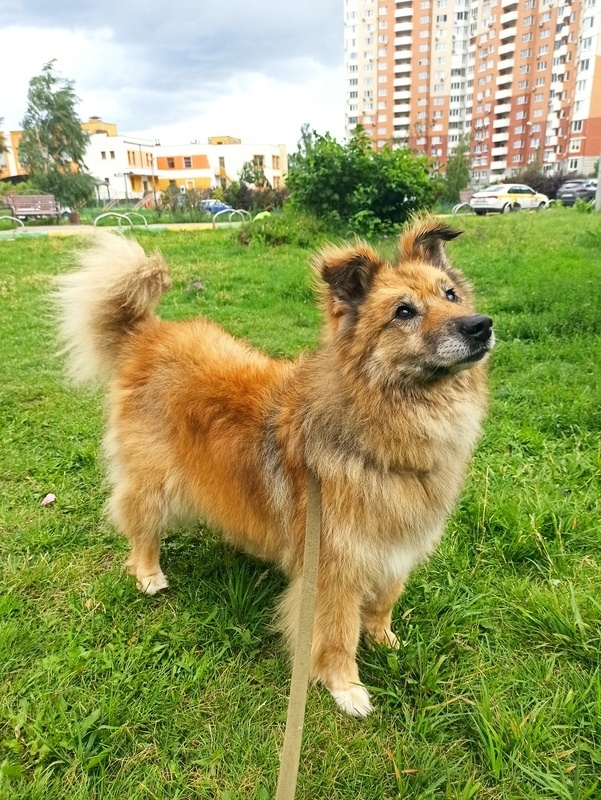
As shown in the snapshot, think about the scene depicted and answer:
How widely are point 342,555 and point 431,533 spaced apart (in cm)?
37

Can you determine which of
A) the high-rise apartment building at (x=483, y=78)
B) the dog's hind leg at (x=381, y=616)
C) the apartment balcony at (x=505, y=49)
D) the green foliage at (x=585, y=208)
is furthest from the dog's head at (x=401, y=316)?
the apartment balcony at (x=505, y=49)

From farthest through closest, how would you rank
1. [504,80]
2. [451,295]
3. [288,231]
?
[504,80] < [288,231] < [451,295]

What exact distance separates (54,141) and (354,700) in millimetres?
34078

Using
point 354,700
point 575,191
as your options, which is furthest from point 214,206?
point 354,700

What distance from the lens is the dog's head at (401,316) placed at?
1.81m

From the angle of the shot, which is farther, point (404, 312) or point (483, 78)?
point (483, 78)

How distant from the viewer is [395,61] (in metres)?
82.2

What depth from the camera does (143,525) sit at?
8.67ft

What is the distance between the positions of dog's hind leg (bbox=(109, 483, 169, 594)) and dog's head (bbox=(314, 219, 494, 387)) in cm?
123

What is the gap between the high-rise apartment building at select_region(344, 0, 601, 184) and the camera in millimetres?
60969

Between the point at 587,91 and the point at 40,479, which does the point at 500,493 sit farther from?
the point at 587,91

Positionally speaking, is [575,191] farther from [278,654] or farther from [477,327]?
[278,654]

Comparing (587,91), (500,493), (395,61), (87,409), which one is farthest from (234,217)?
(395,61)

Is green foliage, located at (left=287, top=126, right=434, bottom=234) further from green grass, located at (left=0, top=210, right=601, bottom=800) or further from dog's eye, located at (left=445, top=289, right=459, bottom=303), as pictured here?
dog's eye, located at (left=445, top=289, right=459, bottom=303)
